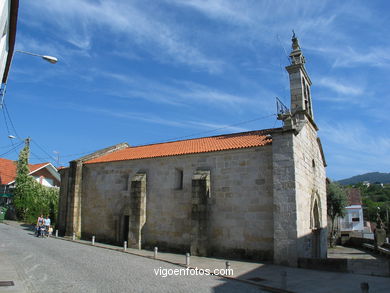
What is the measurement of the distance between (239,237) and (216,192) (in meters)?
2.85

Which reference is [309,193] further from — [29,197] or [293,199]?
[29,197]

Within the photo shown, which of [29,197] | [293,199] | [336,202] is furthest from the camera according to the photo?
[336,202]

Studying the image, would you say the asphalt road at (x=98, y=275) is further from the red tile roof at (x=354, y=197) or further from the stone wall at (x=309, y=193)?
the red tile roof at (x=354, y=197)

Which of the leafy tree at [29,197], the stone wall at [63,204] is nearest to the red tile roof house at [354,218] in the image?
the leafy tree at [29,197]

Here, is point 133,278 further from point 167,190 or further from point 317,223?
point 317,223

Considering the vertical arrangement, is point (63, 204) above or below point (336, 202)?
below

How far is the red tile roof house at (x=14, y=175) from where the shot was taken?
38.4m

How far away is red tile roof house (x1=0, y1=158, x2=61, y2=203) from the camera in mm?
38438

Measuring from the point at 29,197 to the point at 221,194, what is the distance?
24.9 m

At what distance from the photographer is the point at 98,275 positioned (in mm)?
11789

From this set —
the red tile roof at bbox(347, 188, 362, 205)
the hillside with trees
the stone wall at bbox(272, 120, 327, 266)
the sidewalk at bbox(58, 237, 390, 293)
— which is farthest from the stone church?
the hillside with trees

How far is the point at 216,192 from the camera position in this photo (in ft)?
61.1
